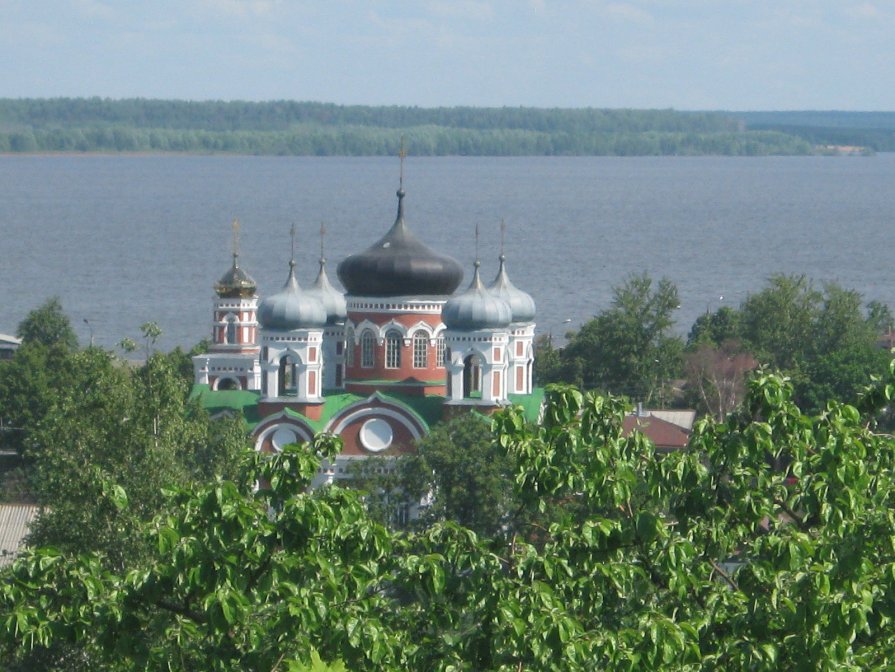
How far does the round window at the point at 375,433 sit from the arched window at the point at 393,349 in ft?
3.58

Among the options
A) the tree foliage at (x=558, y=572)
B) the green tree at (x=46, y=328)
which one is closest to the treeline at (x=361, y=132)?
the green tree at (x=46, y=328)

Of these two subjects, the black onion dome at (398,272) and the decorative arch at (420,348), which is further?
the black onion dome at (398,272)

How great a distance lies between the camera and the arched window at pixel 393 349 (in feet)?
76.5

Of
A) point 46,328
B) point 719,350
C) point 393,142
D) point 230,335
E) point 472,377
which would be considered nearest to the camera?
point 472,377

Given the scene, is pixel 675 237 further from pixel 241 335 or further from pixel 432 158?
pixel 432 158

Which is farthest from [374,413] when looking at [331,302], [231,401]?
[331,302]

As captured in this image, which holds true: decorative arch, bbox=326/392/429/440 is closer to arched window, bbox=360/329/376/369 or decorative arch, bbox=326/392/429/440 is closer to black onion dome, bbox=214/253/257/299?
arched window, bbox=360/329/376/369

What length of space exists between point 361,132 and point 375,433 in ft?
487

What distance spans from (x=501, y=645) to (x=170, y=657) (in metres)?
1.13

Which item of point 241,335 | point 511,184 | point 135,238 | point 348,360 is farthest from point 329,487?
point 511,184

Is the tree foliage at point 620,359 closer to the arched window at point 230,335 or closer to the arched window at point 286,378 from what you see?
the arched window at point 286,378

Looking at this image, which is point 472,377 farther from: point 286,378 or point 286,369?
point 286,369

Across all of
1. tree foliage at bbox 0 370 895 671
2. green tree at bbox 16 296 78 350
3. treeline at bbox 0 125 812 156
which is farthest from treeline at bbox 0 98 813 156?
tree foliage at bbox 0 370 895 671

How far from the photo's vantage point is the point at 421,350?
23.3 m
